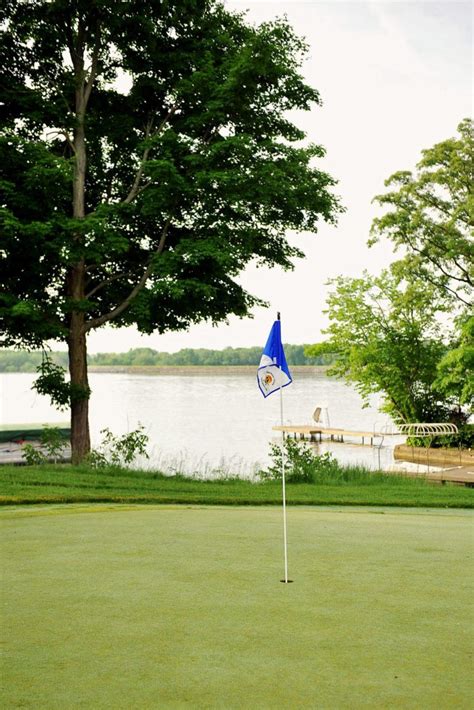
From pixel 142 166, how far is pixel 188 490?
8.26 m

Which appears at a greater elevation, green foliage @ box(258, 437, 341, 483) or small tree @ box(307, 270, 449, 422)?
small tree @ box(307, 270, 449, 422)

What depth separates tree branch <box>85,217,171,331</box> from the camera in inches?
755

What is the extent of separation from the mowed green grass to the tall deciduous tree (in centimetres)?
1118

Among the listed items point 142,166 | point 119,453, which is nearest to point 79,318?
point 119,453

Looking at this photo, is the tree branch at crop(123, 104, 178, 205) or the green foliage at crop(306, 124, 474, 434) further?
the green foliage at crop(306, 124, 474, 434)

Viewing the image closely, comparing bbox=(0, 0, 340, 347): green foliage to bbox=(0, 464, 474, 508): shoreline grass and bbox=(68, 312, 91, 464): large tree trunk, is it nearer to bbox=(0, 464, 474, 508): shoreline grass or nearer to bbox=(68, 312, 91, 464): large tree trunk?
bbox=(68, 312, 91, 464): large tree trunk

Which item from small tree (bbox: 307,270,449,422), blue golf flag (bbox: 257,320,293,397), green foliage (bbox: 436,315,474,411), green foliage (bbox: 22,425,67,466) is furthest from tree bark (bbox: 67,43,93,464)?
small tree (bbox: 307,270,449,422)

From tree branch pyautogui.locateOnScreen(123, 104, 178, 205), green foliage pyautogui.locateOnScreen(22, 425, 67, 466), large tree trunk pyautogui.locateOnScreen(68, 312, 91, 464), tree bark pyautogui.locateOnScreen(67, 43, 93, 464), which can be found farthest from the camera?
large tree trunk pyautogui.locateOnScreen(68, 312, 91, 464)

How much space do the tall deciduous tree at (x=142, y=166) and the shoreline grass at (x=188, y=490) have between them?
4227 millimetres

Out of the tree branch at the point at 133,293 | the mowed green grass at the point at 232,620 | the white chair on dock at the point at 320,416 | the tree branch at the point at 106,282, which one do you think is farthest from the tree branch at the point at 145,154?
the white chair on dock at the point at 320,416

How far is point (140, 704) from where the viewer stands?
2920 mm

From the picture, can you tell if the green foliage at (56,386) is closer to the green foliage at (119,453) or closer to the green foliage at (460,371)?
the green foliage at (119,453)

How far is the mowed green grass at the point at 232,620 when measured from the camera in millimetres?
3074

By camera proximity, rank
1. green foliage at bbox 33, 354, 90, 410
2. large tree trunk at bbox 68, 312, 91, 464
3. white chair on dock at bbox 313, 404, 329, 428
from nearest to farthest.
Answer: green foliage at bbox 33, 354, 90, 410 < large tree trunk at bbox 68, 312, 91, 464 < white chair on dock at bbox 313, 404, 329, 428
